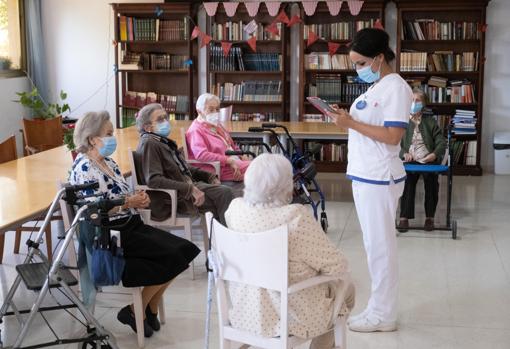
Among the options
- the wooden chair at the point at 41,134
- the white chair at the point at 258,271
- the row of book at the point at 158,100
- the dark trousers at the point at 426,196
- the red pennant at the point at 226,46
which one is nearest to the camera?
the white chair at the point at 258,271

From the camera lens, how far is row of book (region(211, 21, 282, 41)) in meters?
9.05

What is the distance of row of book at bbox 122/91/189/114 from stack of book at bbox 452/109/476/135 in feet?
10.6

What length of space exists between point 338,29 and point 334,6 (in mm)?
300

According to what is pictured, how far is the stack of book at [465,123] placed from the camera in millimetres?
8602

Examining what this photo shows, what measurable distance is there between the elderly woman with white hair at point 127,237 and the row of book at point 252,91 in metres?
5.50

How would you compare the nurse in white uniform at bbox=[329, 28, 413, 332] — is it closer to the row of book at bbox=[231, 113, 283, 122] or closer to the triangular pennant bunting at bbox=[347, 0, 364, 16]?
the triangular pennant bunting at bbox=[347, 0, 364, 16]

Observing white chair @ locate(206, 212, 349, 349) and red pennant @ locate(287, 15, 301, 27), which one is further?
red pennant @ locate(287, 15, 301, 27)

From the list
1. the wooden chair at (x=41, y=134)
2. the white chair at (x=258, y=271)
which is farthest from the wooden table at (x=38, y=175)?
the white chair at (x=258, y=271)

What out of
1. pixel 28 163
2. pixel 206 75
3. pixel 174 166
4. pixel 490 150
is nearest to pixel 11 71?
pixel 206 75

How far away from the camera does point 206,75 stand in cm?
933

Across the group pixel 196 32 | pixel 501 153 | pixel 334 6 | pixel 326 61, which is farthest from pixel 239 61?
pixel 501 153

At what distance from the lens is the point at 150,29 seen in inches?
366

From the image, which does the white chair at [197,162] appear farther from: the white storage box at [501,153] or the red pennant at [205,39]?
the white storage box at [501,153]

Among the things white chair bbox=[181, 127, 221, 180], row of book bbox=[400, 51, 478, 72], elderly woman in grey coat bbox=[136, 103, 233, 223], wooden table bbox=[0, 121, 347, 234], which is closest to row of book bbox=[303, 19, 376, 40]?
row of book bbox=[400, 51, 478, 72]
